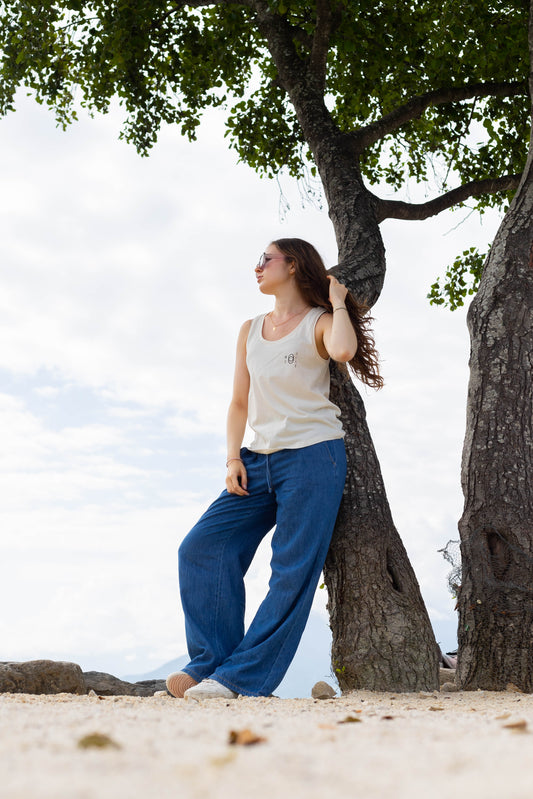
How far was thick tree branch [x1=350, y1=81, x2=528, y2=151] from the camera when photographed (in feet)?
22.2

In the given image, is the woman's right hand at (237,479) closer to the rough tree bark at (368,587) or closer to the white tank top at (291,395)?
the white tank top at (291,395)

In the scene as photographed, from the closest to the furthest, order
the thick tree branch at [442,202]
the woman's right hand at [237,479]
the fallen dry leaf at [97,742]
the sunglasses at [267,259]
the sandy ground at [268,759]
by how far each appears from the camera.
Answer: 1. the sandy ground at [268,759]
2. the fallen dry leaf at [97,742]
3. the woman's right hand at [237,479]
4. the sunglasses at [267,259]
5. the thick tree branch at [442,202]

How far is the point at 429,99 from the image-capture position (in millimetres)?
7172

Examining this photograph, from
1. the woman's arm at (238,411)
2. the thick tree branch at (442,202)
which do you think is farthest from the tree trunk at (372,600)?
the thick tree branch at (442,202)


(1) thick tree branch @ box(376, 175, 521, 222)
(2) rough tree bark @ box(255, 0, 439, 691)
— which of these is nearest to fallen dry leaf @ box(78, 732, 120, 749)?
(2) rough tree bark @ box(255, 0, 439, 691)

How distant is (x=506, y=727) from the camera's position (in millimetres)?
1957

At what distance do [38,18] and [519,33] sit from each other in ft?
16.3

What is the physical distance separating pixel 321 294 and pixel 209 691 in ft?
8.02

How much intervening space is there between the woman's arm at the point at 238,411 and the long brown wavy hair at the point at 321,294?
1.53 ft

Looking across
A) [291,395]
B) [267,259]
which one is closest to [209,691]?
[291,395]

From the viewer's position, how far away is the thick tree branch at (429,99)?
678 cm

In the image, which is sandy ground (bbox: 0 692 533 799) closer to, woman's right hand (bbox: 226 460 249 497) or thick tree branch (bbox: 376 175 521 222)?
woman's right hand (bbox: 226 460 249 497)

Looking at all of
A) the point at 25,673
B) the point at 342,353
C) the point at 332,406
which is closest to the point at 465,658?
the point at 332,406

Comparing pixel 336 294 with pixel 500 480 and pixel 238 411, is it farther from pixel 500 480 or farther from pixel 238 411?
pixel 500 480
